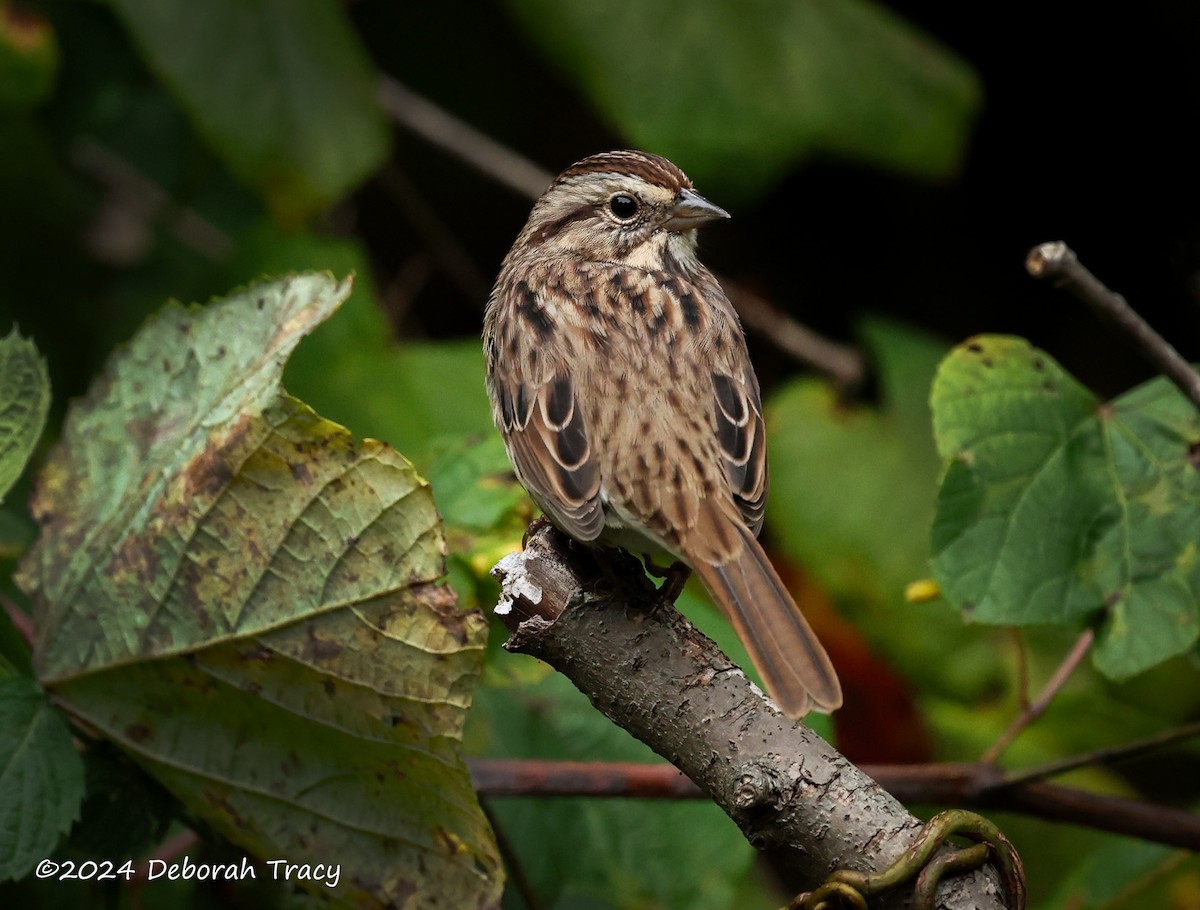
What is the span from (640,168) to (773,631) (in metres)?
1.47

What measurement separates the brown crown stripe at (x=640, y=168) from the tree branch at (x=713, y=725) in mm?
1383

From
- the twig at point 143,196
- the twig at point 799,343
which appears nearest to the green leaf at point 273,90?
the twig at point 143,196

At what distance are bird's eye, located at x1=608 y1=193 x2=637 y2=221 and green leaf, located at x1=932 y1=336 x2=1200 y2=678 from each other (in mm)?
912

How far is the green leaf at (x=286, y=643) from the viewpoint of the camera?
7.11 feet

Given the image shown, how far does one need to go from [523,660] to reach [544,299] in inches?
30.1

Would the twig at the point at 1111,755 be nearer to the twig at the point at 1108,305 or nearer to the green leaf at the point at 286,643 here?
the twig at the point at 1108,305

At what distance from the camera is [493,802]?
119 inches

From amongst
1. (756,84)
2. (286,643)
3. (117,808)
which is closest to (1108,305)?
(286,643)

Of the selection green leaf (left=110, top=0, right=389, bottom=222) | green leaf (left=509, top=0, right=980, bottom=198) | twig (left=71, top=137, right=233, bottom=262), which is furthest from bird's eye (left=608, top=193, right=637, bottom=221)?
twig (left=71, top=137, right=233, bottom=262)

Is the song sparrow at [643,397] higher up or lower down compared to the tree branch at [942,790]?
higher up

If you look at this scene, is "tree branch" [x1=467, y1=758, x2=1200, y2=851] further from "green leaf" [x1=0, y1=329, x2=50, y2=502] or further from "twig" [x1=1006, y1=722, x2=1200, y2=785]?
"green leaf" [x1=0, y1=329, x2=50, y2=502]

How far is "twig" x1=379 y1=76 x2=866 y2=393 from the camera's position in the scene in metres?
4.54

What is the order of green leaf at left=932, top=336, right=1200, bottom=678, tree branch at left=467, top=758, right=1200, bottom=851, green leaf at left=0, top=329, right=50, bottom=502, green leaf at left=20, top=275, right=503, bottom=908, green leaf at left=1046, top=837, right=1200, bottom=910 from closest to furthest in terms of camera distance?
green leaf at left=20, top=275, right=503, bottom=908
green leaf at left=0, top=329, right=50, bottom=502
tree branch at left=467, top=758, right=1200, bottom=851
green leaf at left=932, top=336, right=1200, bottom=678
green leaf at left=1046, top=837, right=1200, bottom=910

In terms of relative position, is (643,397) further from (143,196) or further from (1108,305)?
(143,196)
